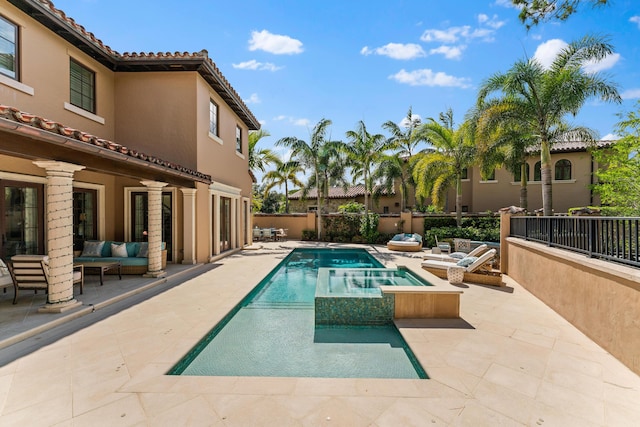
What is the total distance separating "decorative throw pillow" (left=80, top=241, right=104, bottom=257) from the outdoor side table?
37.7 ft

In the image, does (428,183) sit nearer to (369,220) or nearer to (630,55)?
(369,220)

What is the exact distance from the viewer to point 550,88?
470 inches

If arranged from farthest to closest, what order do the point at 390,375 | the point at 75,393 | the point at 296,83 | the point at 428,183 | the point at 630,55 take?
1. the point at 428,183
2. the point at 296,83
3. the point at 630,55
4. the point at 390,375
5. the point at 75,393

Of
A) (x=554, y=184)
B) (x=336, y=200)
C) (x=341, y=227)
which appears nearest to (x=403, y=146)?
(x=341, y=227)

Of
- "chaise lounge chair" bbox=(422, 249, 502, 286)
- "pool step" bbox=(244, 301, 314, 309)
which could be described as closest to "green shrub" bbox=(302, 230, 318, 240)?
"chaise lounge chair" bbox=(422, 249, 502, 286)

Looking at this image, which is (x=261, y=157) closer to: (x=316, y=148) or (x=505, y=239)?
(x=316, y=148)

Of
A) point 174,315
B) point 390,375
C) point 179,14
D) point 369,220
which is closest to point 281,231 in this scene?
point 369,220

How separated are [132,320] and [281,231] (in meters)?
17.1

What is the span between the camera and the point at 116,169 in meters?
7.52

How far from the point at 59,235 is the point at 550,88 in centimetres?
1678

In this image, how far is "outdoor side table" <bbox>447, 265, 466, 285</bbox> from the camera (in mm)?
9172

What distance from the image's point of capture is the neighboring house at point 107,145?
243 inches

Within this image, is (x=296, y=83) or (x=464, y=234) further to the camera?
(x=464, y=234)

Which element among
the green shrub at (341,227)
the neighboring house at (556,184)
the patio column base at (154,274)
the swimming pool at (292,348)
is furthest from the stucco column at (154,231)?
the neighboring house at (556,184)
